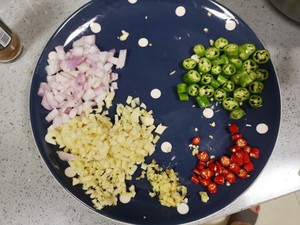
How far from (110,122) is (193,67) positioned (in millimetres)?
264

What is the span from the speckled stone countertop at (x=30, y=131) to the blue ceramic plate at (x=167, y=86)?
2.5 inches

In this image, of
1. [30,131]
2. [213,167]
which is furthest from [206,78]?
[30,131]

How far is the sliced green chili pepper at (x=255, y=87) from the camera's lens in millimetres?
937

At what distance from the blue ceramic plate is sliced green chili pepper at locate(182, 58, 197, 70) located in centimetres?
3

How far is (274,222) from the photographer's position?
4.65 feet

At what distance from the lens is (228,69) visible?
945 mm

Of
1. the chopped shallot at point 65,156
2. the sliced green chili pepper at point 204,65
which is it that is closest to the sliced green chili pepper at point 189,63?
the sliced green chili pepper at point 204,65

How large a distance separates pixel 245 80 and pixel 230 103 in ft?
0.23

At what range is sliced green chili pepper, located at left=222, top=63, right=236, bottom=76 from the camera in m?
0.94

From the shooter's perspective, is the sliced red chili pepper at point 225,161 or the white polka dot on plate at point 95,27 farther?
the white polka dot on plate at point 95,27

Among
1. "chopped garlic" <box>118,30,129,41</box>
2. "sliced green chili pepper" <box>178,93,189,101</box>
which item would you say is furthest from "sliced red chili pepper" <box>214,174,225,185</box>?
"chopped garlic" <box>118,30,129,41</box>

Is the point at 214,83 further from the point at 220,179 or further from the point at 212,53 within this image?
the point at 220,179

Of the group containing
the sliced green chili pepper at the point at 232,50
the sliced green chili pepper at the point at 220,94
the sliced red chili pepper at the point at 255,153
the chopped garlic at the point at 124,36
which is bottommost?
the sliced red chili pepper at the point at 255,153

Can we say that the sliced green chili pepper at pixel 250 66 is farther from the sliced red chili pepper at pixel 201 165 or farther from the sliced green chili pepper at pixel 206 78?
the sliced red chili pepper at pixel 201 165
